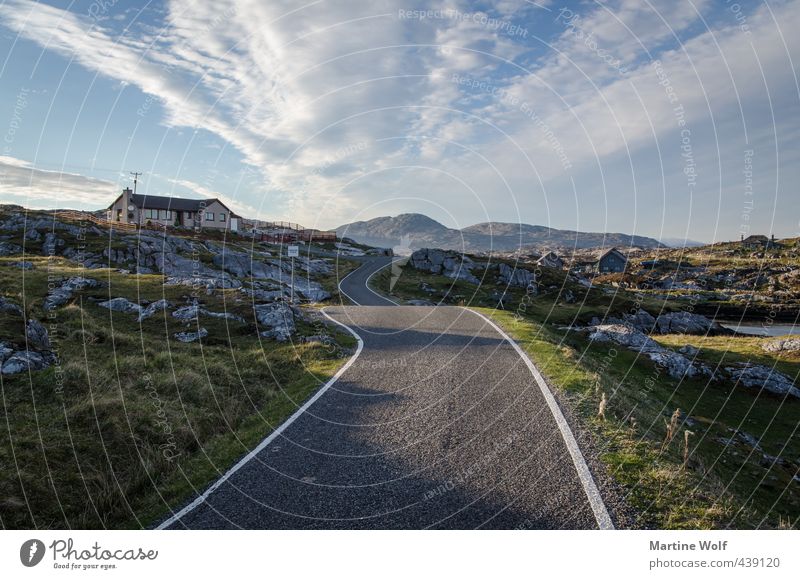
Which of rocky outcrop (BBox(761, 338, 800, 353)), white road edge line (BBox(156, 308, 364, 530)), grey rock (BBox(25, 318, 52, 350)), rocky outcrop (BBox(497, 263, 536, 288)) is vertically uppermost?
rocky outcrop (BBox(497, 263, 536, 288))

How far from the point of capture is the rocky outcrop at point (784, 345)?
3923 cm

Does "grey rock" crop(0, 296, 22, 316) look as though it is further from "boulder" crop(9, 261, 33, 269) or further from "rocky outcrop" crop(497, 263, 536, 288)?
"rocky outcrop" crop(497, 263, 536, 288)

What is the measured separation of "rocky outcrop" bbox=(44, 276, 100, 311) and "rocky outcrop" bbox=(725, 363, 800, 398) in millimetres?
43674

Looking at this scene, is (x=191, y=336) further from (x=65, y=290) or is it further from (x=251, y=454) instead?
(x=251, y=454)

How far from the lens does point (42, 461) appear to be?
817 cm

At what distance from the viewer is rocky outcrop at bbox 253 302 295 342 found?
22625 millimetres

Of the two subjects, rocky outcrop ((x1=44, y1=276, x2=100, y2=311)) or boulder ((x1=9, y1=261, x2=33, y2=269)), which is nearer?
rocky outcrop ((x1=44, y1=276, x2=100, y2=311))

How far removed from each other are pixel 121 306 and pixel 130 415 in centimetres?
1896

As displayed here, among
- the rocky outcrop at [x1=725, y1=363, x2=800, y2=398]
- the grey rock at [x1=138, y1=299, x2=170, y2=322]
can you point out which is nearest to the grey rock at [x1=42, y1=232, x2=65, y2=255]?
the grey rock at [x1=138, y1=299, x2=170, y2=322]

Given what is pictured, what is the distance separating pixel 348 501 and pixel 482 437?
3461 millimetres

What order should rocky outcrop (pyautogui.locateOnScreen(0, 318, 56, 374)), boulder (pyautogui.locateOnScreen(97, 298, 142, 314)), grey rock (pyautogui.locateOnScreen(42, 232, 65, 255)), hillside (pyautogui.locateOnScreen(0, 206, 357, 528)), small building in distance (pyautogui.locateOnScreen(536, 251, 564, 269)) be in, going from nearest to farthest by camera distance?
hillside (pyautogui.locateOnScreen(0, 206, 357, 528)) → rocky outcrop (pyautogui.locateOnScreen(0, 318, 56, 374)) → boulder (pyautogui.locateOnScreen(97, 298, 142, 314)) → grey rock (pyautogui.locateOnScreen(42, 232, 65, 255)) → small building in distance (pyautogui.locateOnScreen(536, 251, 564, 269))

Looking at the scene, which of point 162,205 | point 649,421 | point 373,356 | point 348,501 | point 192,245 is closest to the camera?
point 348,501
